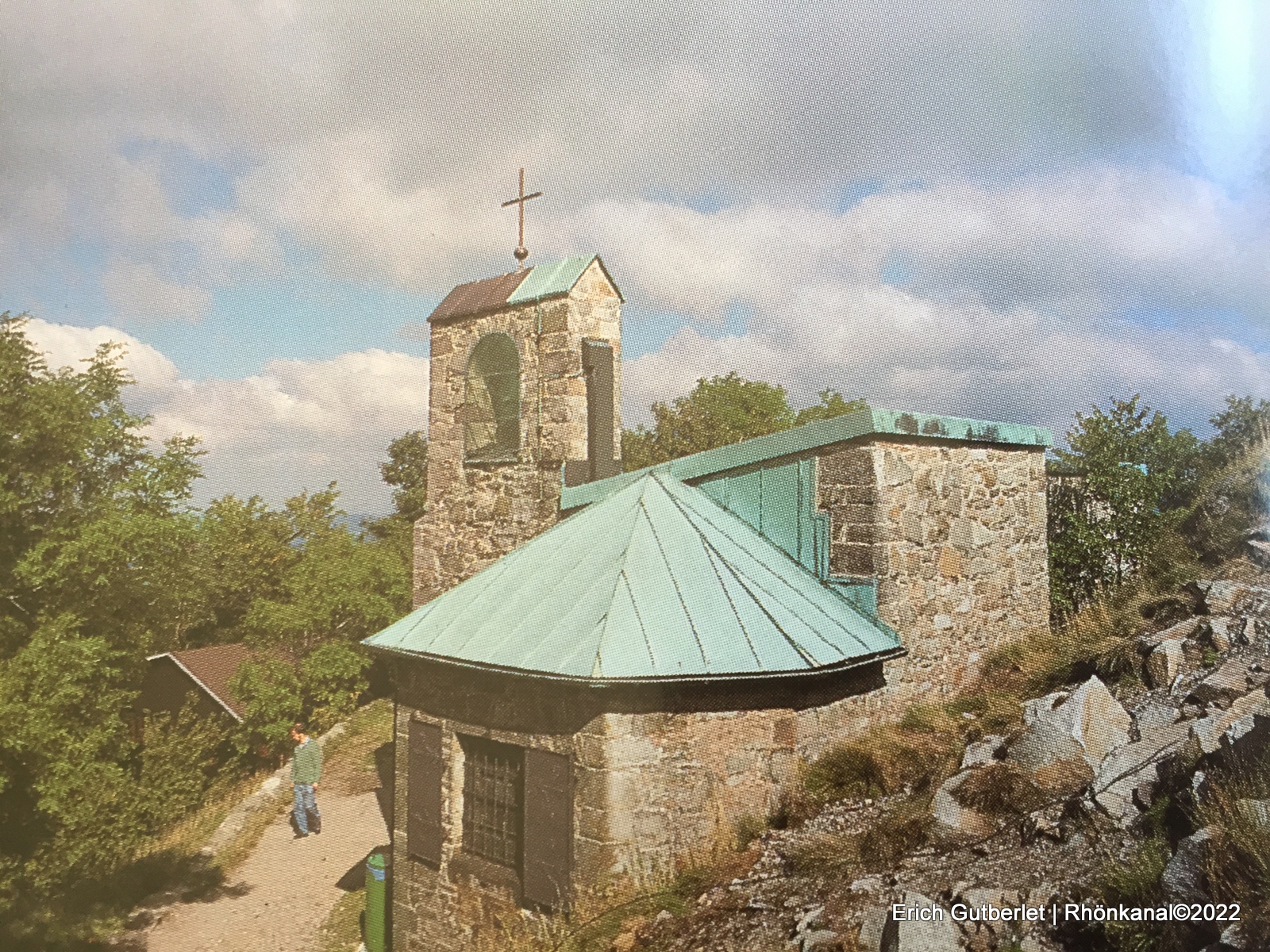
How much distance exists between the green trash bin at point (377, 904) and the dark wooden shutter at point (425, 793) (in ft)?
4.02

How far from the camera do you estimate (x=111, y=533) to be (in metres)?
8.08

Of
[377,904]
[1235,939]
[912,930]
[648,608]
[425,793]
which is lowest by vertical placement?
[377,904]

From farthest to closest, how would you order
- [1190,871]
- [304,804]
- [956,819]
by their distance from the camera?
[304,804] → [956,819] → [1190,871]

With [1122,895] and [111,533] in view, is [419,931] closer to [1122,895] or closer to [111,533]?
[111,533]

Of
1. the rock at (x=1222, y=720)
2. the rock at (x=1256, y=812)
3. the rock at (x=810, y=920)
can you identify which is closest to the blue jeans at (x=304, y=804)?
the rock at (x=810, y=920)

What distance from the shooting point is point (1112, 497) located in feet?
37.9

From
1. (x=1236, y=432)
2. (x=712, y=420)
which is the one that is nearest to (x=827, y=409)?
(x=712, y=420)

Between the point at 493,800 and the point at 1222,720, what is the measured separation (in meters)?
5.78

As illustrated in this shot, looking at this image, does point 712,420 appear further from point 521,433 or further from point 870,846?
point 870,846

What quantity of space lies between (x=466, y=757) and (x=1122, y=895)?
5.57 metres

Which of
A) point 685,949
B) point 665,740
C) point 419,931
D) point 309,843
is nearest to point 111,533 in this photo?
point 419,931

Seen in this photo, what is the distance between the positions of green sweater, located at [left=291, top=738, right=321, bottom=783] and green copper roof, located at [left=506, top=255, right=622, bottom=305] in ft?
25.0

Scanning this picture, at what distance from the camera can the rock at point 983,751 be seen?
22.2 ft

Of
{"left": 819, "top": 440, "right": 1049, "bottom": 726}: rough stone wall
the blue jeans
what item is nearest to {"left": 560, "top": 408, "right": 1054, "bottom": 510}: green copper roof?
{"left": 819, "top": 440, "right": 1049, "bottom": 726}: rough stone wall
